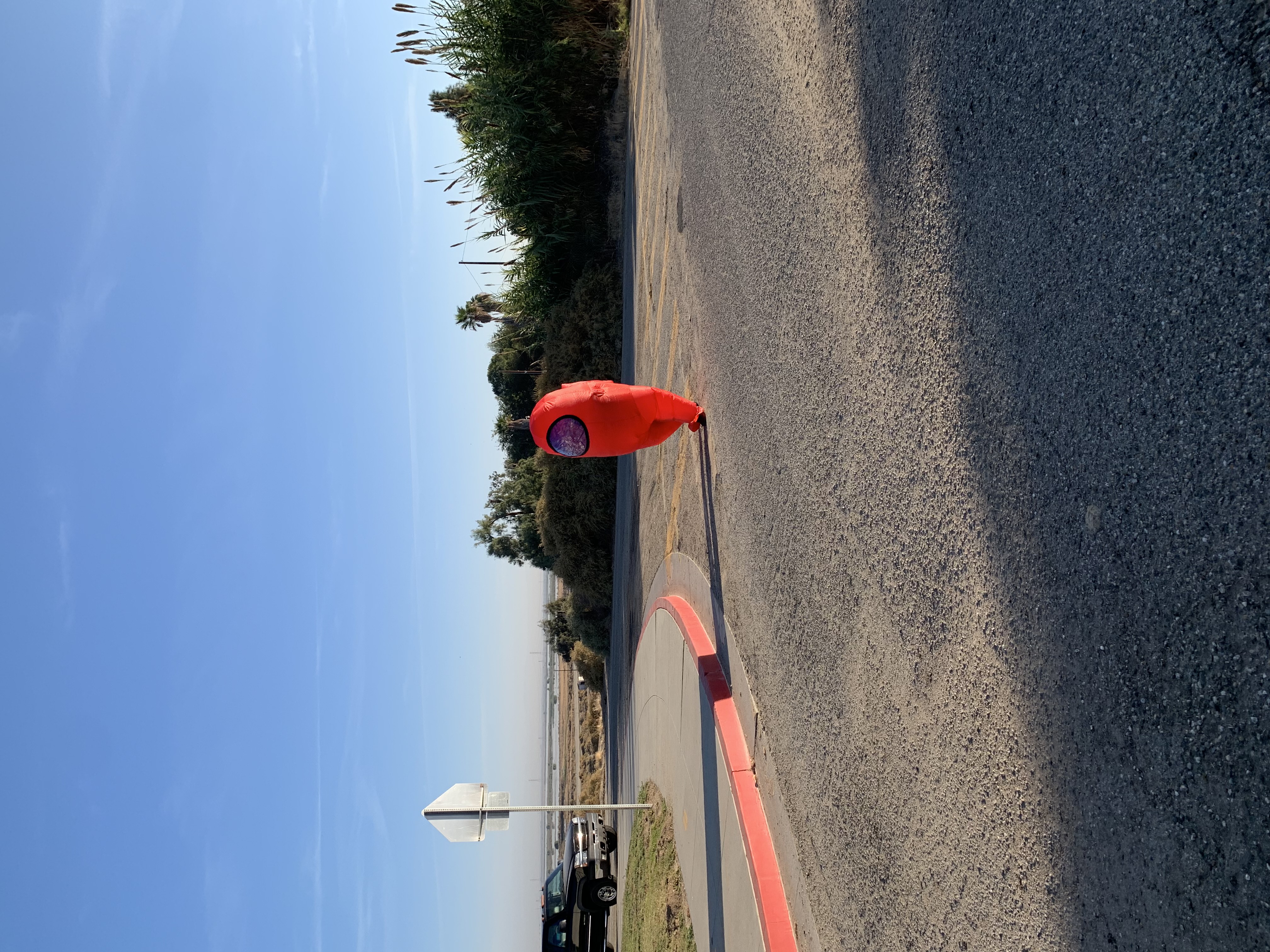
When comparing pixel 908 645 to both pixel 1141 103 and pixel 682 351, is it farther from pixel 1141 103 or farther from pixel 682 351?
pixel 682 351

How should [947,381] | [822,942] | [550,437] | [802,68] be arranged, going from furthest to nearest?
[550,437]
[802,68]
[822,942]
[947,381]

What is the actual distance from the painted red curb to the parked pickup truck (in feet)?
22.1

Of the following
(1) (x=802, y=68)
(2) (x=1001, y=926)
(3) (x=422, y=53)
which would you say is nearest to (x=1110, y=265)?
(2) (x=1001, y=926)

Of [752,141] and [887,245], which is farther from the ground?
[752,141]

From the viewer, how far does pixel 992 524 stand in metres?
3.62

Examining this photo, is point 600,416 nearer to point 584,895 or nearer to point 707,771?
point 707,771

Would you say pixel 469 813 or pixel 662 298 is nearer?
pixel 469 813

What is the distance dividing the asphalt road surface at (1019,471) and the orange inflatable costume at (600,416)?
1596 millimetres

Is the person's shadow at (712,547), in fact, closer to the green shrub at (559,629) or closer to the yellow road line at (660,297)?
the yellow road line at (660,297)

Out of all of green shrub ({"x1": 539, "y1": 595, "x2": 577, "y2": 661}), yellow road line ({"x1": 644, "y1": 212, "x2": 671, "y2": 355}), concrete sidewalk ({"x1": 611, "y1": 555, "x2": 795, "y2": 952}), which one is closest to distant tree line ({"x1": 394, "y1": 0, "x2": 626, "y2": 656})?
yellow road line ({"x1": 644, "y1": 212, "x2": 671, "y2": 355})

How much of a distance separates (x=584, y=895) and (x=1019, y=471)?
11.6m

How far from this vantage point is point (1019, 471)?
349cm

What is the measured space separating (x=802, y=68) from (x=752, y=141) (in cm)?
102

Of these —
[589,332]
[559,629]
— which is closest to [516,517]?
[559,629]
